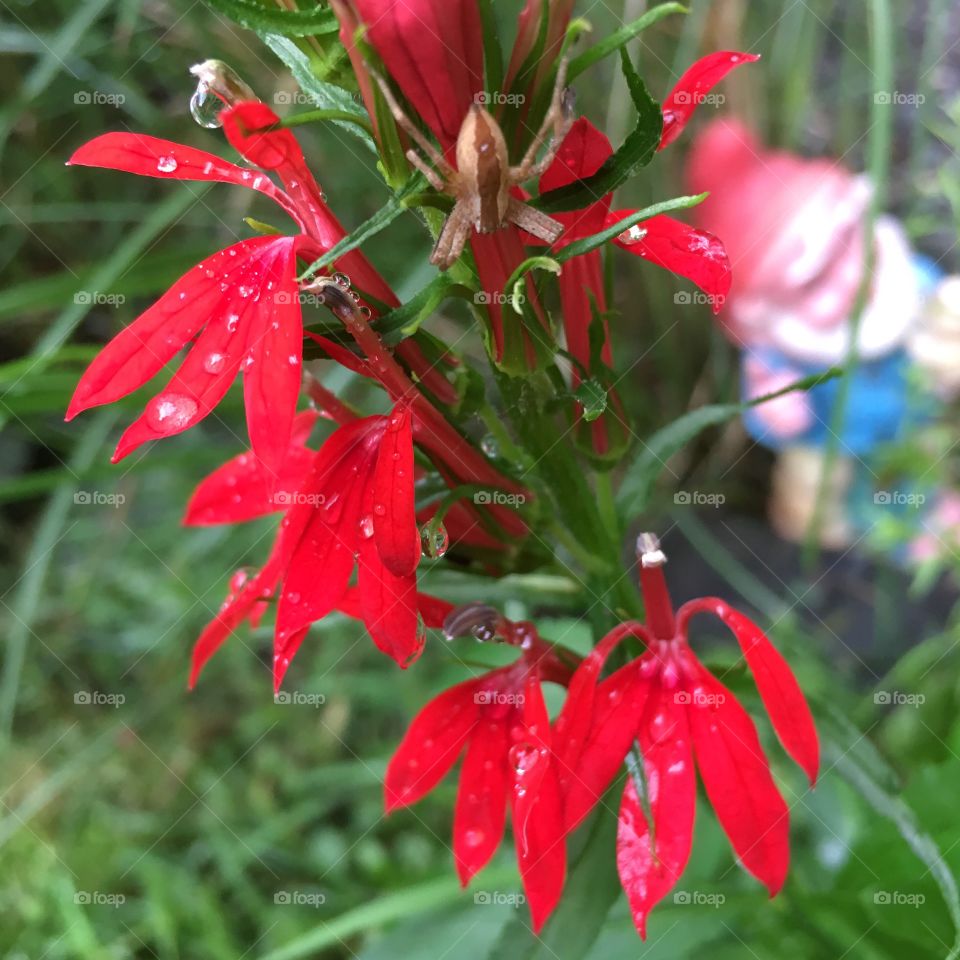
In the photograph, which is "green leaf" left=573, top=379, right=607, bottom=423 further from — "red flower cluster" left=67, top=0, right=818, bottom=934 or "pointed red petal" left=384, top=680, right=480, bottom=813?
"pointed red petal" left=384, top=680, right=480, bottom=813

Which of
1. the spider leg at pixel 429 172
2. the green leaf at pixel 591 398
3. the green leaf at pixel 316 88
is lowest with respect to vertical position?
the green leaf at pixel 591 398

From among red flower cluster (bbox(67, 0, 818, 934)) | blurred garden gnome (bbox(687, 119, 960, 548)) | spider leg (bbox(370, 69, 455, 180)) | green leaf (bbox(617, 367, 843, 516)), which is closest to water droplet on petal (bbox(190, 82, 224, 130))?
red flower cluster (bbox(67, 0, 818, 934))

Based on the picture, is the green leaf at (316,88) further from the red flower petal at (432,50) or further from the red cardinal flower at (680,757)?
the red cardinal flower at (680,757)

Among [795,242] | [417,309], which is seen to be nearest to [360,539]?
[417,309]

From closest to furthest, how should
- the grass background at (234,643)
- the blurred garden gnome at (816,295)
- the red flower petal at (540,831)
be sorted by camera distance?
1. the red flower petal at (540,831)
2. the grass background at (234,643)
3. the blurred garden gnome at (816,295)

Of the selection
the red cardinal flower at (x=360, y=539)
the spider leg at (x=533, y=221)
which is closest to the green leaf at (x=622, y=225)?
the spider leg at (x=533, y=221)
